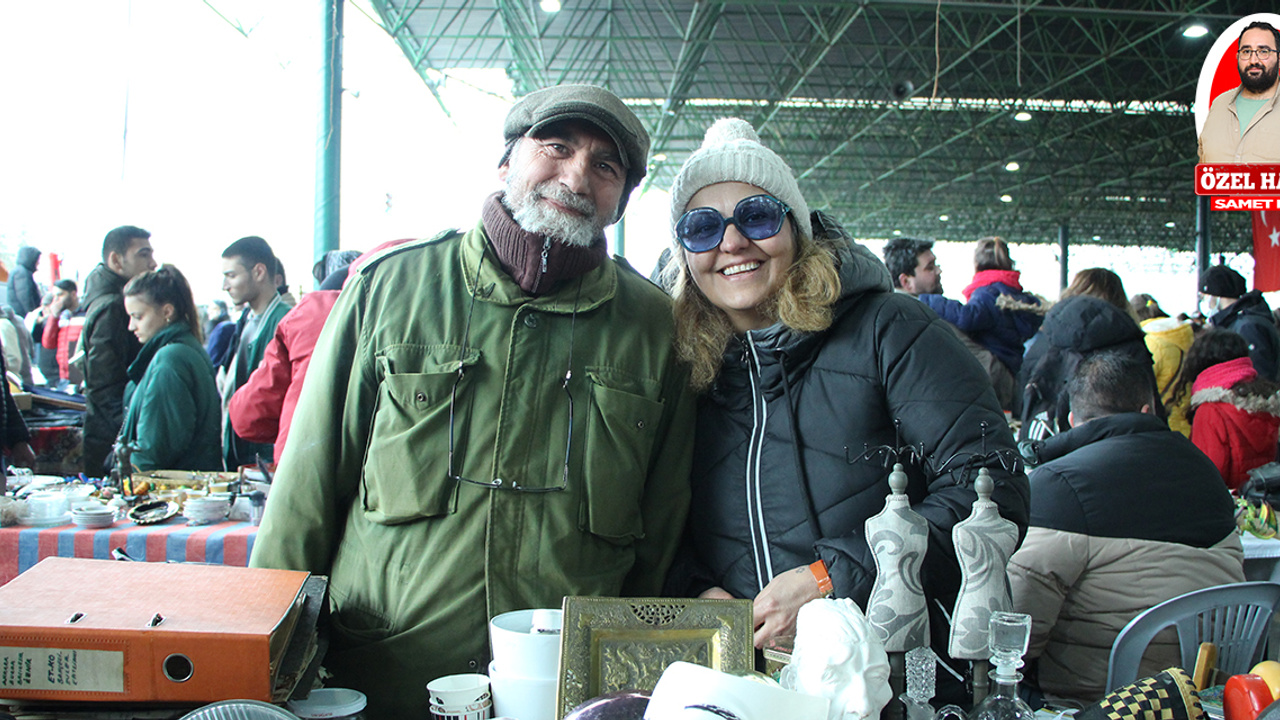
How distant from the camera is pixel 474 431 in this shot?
1732mm

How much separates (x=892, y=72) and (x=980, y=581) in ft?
57.4

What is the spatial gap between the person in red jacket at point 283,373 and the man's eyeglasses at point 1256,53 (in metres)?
3.89

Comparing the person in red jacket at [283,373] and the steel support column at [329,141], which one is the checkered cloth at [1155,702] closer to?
→ the person in red jacket at [283,373]

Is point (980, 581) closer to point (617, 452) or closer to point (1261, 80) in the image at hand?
point (617, 452)

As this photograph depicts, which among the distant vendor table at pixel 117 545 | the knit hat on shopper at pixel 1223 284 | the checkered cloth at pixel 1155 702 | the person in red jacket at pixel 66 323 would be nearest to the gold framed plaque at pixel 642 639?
the checkered cloth at pixel 1155 702

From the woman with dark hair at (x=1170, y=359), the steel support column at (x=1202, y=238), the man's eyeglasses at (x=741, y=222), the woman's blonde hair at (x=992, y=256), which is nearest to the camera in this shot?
the man's eyeglasses at (x=741, y=222)

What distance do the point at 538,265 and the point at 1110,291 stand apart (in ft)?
14.9

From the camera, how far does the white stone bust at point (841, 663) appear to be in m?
0.97

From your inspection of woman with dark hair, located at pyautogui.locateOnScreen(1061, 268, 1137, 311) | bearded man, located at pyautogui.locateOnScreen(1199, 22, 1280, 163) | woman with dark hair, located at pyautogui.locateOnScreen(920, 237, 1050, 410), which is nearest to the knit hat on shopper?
woman with dark hair, located at pyautogui.locateOnScreen(920, 237, 1050, 410)

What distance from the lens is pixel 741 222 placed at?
1765mm

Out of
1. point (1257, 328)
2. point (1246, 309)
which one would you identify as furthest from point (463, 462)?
point (1246, 309)

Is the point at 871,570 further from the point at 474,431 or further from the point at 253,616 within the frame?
the point at 253,616

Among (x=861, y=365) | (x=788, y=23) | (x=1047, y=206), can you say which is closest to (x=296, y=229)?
(x=861, y=365)

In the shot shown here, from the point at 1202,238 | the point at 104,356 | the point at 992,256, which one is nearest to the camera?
the point at 104,356
